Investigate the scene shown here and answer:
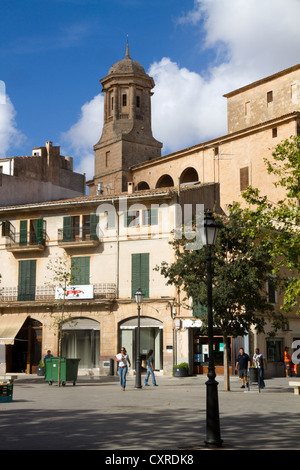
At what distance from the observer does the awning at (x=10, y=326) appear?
37938mm

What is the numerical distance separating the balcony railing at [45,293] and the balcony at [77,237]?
8.25ft

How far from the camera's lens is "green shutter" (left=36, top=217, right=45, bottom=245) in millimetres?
38875

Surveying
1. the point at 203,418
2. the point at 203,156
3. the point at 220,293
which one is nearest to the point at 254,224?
the point at 220,293

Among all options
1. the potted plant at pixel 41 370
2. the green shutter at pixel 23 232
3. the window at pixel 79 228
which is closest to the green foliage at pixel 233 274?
the potted plant at pixel 41 370

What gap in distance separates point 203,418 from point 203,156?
40282 mm

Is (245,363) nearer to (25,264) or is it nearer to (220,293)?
(220,293)

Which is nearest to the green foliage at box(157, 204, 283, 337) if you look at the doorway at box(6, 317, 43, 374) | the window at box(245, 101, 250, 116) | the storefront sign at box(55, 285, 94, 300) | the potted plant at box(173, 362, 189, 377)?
the potted plant at box(173, 362, 189, 377)

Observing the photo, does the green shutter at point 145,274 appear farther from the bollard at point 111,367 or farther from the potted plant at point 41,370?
the potted plant at point 41,370

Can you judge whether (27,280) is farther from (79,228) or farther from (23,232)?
(79,228)

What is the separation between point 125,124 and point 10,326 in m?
31.2

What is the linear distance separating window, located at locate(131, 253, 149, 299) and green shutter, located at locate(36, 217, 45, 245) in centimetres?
624

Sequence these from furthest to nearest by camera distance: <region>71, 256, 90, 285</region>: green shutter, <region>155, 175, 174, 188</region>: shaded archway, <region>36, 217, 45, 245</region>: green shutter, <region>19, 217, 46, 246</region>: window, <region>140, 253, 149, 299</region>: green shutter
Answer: <region>155, 175, 174, 188</region>: shaded archway, <region>19, 217, 46, 246</region>: window, <region>36, 217, 45, 245</region>: green shutter, <region>71, 256, 90, 285</region>: green shutter, <region>140, 253, 149, 299</region>: green shutter

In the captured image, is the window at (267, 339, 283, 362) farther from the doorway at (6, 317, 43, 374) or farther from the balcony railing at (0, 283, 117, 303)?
the doorway at (6, 317, 43, 374)

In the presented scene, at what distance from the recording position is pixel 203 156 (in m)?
53.1
